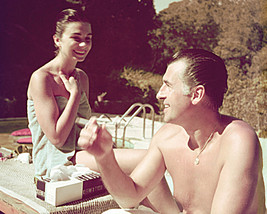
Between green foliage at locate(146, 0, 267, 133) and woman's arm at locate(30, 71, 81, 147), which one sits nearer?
woman's arm at locate(30, 71, 81, 147)

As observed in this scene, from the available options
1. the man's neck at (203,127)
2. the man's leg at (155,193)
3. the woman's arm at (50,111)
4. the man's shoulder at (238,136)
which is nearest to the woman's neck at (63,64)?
the woman's arm at (50,111)

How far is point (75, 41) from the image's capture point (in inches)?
113

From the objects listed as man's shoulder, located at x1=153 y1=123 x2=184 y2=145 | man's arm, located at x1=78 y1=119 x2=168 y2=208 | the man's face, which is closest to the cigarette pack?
man's arm, located at x1=78 y1=119 x2=168 y2=208

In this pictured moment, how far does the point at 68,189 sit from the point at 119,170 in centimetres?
54

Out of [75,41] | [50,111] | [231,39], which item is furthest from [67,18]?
[231,39]

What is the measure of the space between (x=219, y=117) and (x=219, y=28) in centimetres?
1789

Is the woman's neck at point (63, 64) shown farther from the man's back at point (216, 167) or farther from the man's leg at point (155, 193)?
the man's back at point (216, 167)

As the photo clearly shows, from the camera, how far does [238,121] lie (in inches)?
71.0

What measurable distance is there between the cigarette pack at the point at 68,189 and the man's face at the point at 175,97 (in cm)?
87

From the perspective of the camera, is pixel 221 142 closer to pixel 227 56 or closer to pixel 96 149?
pixel 96 149

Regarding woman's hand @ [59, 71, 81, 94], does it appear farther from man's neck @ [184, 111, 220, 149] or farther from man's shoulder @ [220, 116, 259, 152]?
man's shoulder @ [220, 116, 259, 152]

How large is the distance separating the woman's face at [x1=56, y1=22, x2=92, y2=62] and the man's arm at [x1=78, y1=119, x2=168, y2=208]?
1.20 metres

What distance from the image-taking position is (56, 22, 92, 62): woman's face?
2.86 metres

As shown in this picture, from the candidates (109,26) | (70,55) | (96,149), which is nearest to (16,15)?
(109,26)
